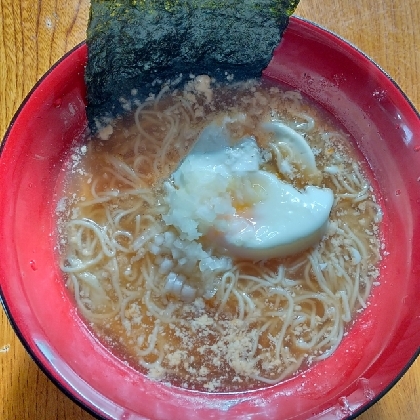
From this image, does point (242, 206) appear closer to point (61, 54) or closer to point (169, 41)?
point (169, 41)

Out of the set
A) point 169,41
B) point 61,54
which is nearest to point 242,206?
point 169,41

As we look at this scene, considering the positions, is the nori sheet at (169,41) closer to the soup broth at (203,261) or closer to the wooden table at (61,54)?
the soup broth at (203,261)

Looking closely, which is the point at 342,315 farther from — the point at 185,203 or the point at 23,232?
the point at 23,232

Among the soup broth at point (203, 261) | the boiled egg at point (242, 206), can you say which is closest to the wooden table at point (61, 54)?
the soup broth at point (203, 261)

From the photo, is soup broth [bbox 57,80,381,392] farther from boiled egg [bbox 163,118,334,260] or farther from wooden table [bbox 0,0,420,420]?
wooden table [bbox 0,0,420,420]

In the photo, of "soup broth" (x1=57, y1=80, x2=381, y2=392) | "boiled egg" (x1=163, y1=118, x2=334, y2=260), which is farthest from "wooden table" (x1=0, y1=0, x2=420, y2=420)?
"boiled egg" (x1=163, y1=118, x2=334, y2=260)

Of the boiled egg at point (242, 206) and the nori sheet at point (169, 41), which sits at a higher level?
the nori sheet at point (169, 41)
